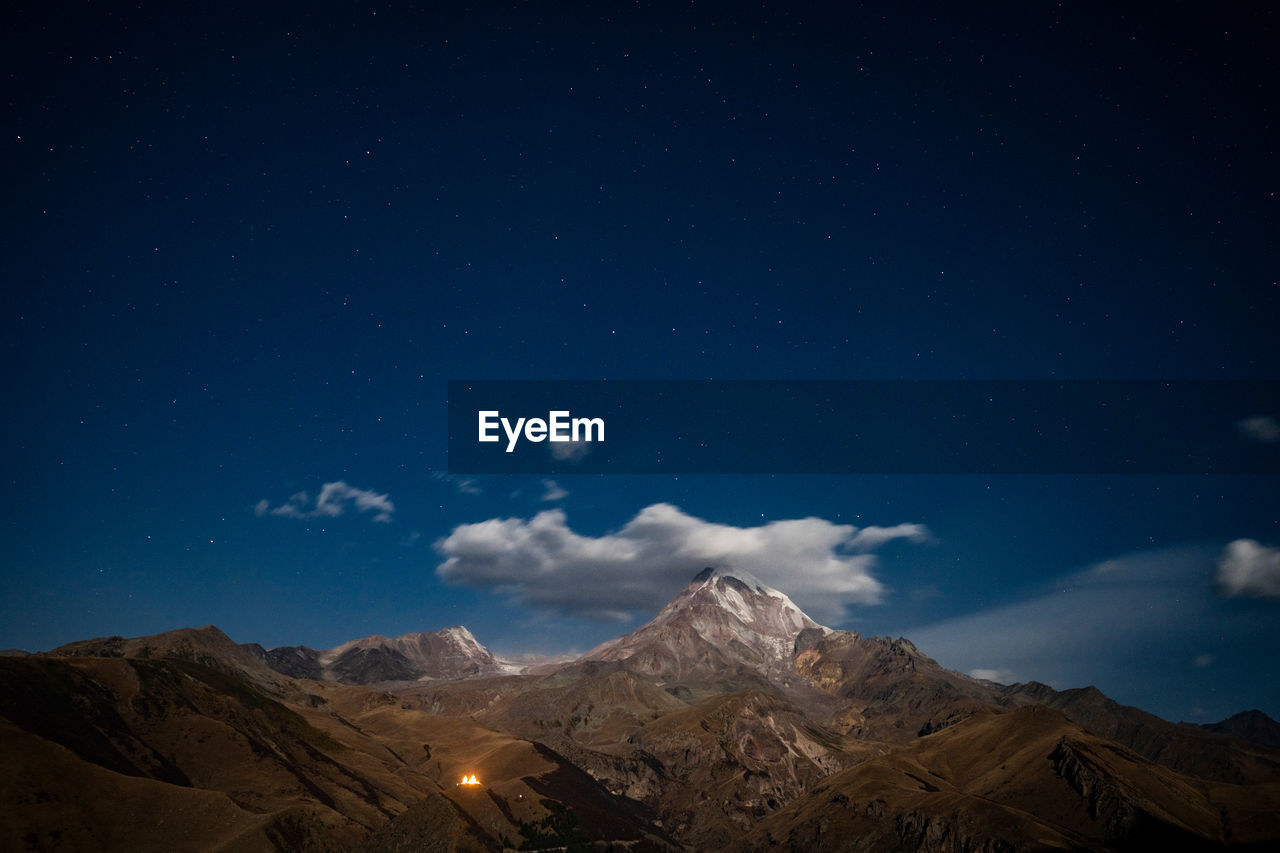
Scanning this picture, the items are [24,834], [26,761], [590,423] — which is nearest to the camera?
[590,423]

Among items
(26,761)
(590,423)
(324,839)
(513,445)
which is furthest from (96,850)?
(590,423)

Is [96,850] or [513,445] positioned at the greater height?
[513,445]

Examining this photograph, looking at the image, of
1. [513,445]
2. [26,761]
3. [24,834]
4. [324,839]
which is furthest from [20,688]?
[513,445]

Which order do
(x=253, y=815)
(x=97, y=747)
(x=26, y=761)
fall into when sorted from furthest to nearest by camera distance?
(x=97, y=747)
(x=253, y=815)
(x=26, y=761)

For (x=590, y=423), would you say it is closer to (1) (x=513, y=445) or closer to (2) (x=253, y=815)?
(1) (x=513, y=445)

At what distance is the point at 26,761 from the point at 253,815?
1717 inches

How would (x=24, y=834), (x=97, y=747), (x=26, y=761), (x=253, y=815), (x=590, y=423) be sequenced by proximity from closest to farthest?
1. (x=590, y=423)
2. (x=24, y=834)
3. (x=26, y=761)
4. (x=253, y=815)
5. (x=97, y=747)

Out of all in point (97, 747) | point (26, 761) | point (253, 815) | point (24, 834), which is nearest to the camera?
point (24, 834)

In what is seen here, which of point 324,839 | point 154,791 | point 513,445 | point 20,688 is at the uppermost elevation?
point 513,445

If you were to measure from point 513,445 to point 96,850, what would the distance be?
115 metres

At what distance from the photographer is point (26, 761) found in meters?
164

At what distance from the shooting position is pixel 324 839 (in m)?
186

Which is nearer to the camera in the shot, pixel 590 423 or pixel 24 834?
pixel 590 423

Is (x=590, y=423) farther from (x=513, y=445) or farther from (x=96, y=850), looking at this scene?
(x=96, y=850)
